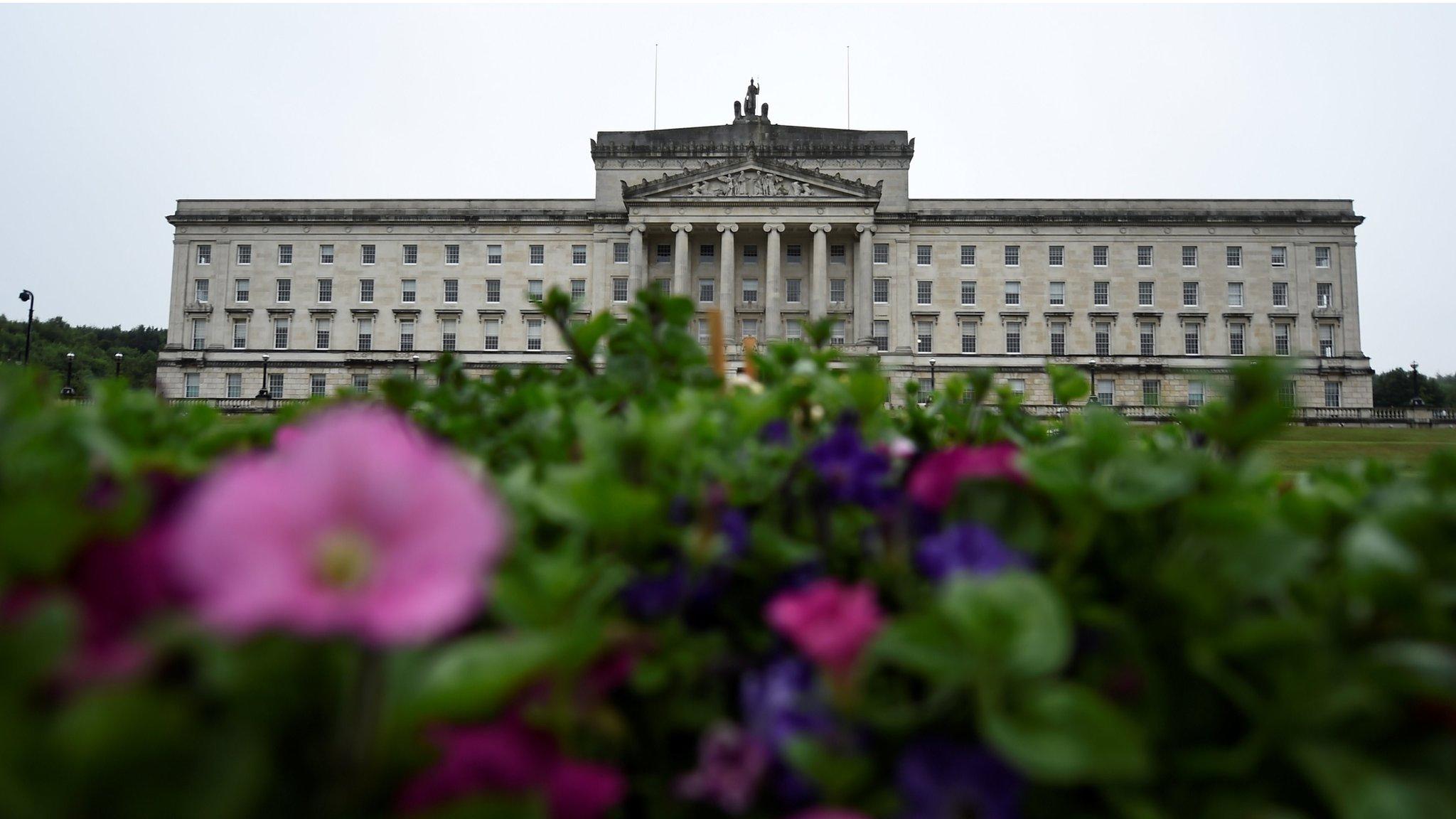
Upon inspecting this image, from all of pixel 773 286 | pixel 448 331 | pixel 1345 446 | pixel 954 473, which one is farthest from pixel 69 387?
pixel 1345 446

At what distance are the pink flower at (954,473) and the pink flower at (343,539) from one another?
26.9 inches

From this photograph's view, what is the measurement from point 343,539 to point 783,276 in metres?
48.1

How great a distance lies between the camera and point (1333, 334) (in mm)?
46594

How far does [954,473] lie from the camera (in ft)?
3.37

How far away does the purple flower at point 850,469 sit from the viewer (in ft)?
3.66

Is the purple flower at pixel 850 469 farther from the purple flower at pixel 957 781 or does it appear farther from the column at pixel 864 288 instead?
the column at pixel 864 288

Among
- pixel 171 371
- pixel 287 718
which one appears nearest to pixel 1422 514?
pixel 287 718

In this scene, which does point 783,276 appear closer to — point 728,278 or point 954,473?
point 728,278

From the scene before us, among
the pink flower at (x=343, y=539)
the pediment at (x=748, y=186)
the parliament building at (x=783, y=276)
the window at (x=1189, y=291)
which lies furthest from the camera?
the window at (x=1189, y=291)

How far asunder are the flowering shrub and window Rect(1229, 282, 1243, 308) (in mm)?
54972

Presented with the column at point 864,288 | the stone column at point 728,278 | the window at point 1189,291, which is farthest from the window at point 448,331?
the window at point 1189,291

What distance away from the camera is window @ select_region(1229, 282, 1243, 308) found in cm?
4716

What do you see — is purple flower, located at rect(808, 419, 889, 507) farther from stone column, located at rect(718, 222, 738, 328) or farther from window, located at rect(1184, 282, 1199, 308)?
window, located at rect(1184, 282, 1199, 308)

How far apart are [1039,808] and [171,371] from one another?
5780 cm
